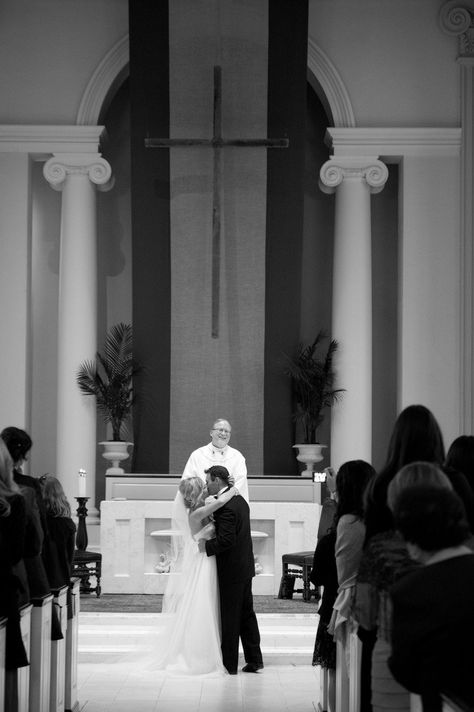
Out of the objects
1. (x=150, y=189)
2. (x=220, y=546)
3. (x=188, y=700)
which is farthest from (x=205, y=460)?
(x=150, y=189)

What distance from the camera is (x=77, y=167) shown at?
15219 millimetres

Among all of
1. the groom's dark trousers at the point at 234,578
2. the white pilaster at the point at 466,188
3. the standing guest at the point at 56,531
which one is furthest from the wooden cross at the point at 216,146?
the standing guest at the point at 56,531

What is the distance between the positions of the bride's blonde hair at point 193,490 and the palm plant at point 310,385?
6250mm

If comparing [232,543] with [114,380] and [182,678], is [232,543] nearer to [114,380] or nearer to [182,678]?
[182,678]

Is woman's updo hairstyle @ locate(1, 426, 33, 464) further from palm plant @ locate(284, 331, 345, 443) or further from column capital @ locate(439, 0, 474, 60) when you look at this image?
column capital @ locate(439, 0, 474, 60)

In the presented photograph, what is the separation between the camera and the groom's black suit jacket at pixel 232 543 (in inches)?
323

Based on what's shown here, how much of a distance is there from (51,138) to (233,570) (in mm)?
8578

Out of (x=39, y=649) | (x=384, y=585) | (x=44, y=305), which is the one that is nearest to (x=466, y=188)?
(x=44, y=305)

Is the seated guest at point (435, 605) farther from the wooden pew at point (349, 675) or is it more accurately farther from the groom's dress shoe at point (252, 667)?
the groom's dress shoe at point (252, 667)

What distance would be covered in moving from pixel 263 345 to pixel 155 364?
56.8 inches

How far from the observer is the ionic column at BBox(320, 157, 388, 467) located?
15.0 metres

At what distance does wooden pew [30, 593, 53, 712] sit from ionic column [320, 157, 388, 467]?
9235 mm

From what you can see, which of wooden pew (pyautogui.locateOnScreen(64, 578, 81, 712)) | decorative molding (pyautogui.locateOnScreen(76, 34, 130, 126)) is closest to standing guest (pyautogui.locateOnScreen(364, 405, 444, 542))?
wooden pew (pyautogui.locateOnScreen(64, 578, 81, 712))

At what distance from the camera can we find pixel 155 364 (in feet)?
49.3
